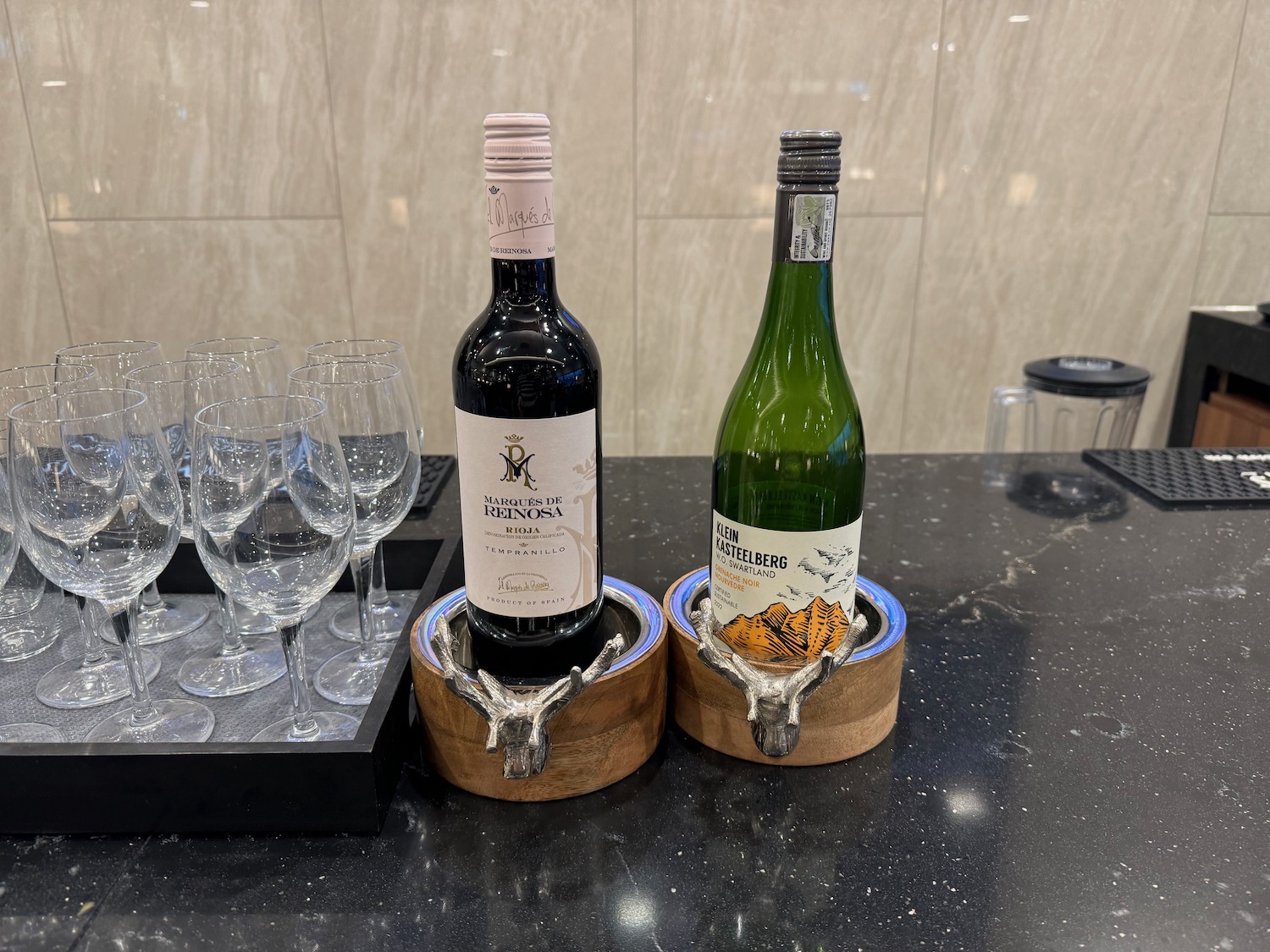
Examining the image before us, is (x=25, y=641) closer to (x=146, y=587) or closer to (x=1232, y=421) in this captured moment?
(x=146, y=587)

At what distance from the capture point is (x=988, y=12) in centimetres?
177

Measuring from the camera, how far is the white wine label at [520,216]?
0.47 m

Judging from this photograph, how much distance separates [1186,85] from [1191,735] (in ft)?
5.84

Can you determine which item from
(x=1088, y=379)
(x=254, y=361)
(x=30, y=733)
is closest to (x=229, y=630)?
(x=30, y=733)

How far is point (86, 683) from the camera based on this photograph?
0.65 metres

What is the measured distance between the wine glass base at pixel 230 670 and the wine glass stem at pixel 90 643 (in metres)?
0.07

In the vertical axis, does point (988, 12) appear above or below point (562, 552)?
above

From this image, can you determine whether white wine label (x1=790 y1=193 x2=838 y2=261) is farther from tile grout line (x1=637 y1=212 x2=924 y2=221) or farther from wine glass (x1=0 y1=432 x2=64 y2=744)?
tile grout line (x1=637 y1=212 x2=924 y2=221)

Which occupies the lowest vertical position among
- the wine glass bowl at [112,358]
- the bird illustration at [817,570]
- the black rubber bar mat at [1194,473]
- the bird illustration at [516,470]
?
the black rubber bar mat at [1194,473]

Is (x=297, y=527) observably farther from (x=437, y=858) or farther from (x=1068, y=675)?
(x=1068, y=675)

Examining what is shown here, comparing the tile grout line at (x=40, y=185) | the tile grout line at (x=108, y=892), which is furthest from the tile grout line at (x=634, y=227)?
the tile grout line at (x=108, y=892)

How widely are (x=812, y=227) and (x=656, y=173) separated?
146 centimetres

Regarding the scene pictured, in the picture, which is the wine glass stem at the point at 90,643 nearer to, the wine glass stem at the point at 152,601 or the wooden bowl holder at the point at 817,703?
the wine glass stem at the point at 152,601

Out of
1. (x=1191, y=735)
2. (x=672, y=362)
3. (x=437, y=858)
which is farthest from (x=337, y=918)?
(x=672, y=362)
